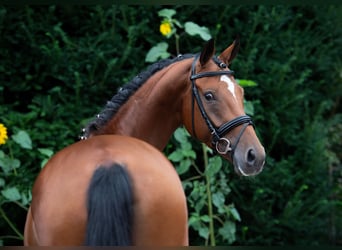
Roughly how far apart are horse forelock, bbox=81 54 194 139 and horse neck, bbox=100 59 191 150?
2 centimetres

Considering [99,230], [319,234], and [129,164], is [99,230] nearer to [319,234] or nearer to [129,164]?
[129,164]

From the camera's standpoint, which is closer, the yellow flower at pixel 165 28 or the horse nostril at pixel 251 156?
the horse nostril at pixel 251 156

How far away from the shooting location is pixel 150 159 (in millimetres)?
2119

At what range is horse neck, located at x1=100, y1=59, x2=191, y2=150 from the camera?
285 centimetres

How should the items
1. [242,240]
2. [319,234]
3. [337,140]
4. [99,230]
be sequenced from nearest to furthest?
[99,230] → [242,240] → [319,234] → [337,140]

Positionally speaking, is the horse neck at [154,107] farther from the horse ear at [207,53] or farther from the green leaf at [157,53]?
the green leaf at [157,53]

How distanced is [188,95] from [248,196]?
89.8 inches

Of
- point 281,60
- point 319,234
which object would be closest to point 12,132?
point 281,60

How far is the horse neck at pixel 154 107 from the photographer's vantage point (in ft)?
9.34

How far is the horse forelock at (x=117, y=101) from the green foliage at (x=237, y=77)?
118cm

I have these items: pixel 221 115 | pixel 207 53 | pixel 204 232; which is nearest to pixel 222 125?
pixel 221 115

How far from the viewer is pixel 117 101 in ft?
9.48

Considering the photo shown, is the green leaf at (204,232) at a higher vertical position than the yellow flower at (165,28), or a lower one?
lower

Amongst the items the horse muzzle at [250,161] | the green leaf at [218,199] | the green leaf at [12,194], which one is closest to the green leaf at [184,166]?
the green leaf at [218,199]
